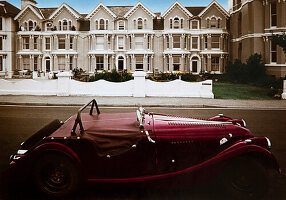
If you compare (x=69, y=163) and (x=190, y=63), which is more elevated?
(x=190, y=63)

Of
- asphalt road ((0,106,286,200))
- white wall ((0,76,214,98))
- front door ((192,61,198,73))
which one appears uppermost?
front door ((192,61,198,73))

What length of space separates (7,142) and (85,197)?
355cm

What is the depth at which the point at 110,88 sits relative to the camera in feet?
56.4

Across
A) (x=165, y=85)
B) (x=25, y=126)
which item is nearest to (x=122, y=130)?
(x=25, y=126)

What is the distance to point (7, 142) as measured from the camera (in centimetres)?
640

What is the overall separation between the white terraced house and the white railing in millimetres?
20639

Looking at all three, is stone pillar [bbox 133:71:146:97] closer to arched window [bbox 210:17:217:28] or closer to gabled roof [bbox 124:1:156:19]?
gabled roof [bbox 124:1:156:19]

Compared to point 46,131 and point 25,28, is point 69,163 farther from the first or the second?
point 25,28

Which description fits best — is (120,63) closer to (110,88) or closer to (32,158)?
(110,88)

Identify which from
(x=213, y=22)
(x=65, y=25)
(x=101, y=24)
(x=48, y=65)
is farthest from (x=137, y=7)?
(x=48, y=65)

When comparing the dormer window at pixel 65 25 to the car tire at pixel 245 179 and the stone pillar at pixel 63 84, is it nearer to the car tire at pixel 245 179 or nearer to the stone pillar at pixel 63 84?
the stone pillar at pixel 63 84

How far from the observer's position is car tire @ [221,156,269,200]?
3424 millimetres

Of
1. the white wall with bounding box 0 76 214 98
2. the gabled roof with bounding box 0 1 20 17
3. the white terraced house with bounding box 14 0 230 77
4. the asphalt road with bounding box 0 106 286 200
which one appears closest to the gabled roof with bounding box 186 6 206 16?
the white terraced house with bounding box 14 0 230 77

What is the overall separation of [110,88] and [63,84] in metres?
2.95
